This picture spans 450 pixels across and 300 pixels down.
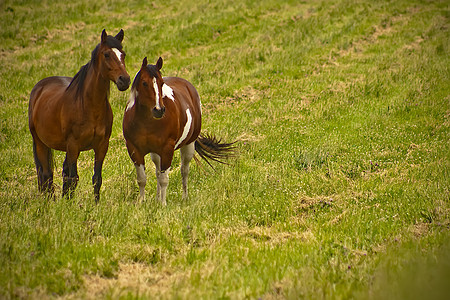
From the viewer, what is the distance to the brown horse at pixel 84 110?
587 cm

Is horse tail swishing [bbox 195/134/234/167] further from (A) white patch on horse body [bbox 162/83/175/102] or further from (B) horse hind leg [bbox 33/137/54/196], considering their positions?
(B) horse hind leg [bbox 33/137/54/196]

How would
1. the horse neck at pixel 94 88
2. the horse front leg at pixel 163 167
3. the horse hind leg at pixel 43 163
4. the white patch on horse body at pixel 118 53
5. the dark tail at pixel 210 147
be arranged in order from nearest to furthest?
the white patch on horse body at pixel 118 53
the horse neck at pixel 94 88
the horse front leg at pixel 163 167
the horse hind leg at pixel 43 163
the dark tail at pixel 210 147

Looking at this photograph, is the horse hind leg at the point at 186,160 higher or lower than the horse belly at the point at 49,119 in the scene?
lower

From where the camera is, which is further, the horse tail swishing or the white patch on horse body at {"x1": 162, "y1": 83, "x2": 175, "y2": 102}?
the horse tail swishing

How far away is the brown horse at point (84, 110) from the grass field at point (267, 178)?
741 mm

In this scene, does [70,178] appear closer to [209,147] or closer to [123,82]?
[123,82]

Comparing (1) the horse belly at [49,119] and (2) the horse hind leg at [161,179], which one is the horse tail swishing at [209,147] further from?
(1) the horse belly at [49,119]

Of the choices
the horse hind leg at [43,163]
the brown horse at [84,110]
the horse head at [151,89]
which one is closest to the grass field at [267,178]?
the horse hind leg at [43,163]

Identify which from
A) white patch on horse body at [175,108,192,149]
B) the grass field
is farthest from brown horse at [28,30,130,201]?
white patch on horse body at [175,108,192,149]

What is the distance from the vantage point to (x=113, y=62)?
5.80m

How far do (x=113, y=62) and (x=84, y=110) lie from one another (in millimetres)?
916

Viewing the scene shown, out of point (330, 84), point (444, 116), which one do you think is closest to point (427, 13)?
point (330, 84)

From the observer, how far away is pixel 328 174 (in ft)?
26.6

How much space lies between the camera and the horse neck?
6.14 metres
